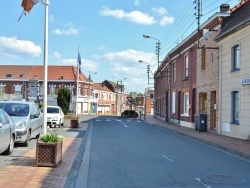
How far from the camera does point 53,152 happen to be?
9.34m

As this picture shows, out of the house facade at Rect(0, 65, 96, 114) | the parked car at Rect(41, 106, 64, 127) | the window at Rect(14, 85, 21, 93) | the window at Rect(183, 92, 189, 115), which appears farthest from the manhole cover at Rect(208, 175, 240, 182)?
the window at Rect(14, 85, 21, 93)

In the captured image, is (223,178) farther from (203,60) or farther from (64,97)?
(64,97)

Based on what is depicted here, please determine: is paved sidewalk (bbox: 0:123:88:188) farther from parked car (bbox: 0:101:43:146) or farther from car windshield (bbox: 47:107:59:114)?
car windshield (bbox: 47:107:59:114)

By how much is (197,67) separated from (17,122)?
17.4 meters

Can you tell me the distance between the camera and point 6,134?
10.8 m

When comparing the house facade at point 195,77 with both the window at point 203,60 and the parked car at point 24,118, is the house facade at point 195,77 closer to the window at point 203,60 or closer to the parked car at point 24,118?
the window at point 203,60

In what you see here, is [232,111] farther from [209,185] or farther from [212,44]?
[209,185]

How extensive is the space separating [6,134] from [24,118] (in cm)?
308

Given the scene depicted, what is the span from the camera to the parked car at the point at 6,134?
34.1 feet

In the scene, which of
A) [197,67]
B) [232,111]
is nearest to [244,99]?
[232,111]

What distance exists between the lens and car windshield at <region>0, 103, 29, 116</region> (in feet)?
47.7

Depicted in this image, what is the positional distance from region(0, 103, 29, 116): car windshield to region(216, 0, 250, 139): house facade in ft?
34.5

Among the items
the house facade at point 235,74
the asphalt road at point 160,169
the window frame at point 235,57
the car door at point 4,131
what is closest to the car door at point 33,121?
the asphalt road at point 160,169

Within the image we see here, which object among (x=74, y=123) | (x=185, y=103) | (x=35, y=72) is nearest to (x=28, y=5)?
(x=74, y=123)
